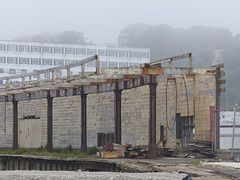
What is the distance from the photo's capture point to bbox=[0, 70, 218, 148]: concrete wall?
80.0 feet

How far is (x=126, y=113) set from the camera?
29.2 meters

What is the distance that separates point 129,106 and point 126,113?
47 cm

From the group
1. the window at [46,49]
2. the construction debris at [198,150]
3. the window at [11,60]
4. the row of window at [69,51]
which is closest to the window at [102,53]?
the row of window at [69,51]

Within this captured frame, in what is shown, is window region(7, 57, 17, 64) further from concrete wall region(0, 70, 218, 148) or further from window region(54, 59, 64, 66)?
concrete wall region(0, 70, 218, 148)

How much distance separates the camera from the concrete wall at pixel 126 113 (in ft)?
80.0

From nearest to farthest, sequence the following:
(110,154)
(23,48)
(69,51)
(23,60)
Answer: (110,154), (23,48), (23,60), (69,51)

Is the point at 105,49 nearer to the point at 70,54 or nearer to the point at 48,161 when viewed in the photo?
the point at 70,54

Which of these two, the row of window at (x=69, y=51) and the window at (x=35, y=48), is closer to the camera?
the row of window at (x=69, y=51)

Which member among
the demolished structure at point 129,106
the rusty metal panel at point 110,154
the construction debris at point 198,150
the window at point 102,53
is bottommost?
the rusty metal panel at point 110,154

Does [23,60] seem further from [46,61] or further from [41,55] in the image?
[46,61]

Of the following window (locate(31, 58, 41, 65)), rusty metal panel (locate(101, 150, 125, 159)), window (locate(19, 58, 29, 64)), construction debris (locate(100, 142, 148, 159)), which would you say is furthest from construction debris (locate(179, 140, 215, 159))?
window (locate(31, 58, 41, 65))

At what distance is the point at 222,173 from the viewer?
592 inches

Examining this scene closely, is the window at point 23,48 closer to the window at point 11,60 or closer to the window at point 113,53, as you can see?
the window at point 11,60

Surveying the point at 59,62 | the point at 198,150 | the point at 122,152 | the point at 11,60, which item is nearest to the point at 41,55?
the point at 59,62
